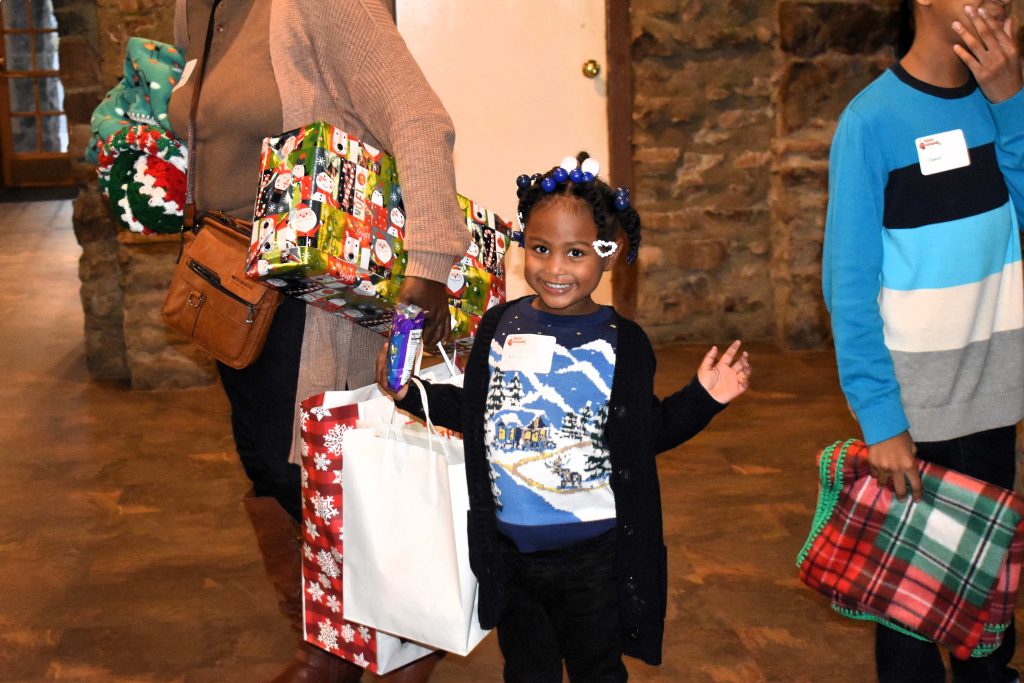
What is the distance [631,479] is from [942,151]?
2.43 feet

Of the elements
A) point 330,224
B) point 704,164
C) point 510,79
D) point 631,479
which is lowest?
point 631,479

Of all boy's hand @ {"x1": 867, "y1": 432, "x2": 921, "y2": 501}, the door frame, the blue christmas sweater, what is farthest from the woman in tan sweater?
the door frame

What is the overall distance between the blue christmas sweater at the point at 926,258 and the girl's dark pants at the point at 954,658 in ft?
0.13

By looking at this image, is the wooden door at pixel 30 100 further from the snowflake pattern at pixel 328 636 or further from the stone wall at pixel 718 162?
the snowflake pattern at pixel 328 636

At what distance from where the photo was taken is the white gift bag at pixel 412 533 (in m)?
2.05

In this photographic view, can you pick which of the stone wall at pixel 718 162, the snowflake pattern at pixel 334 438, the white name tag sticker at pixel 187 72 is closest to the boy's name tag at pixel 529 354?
the snowflake pattern at pixel 334 438

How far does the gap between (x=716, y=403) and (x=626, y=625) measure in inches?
16.1

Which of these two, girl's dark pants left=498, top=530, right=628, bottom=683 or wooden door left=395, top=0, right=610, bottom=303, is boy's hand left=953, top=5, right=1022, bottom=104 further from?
wooden door left=395, top=0, right=610, bottom=303

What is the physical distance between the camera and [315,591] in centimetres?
244

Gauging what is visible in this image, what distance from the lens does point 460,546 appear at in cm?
205

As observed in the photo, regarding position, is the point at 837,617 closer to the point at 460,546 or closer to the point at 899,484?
the point at 899,484

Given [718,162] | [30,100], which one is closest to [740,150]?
[718,162]

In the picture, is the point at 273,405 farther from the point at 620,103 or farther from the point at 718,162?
the point at 718,162

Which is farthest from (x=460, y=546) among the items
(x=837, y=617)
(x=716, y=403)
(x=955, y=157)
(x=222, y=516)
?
(x=222, y=516)
